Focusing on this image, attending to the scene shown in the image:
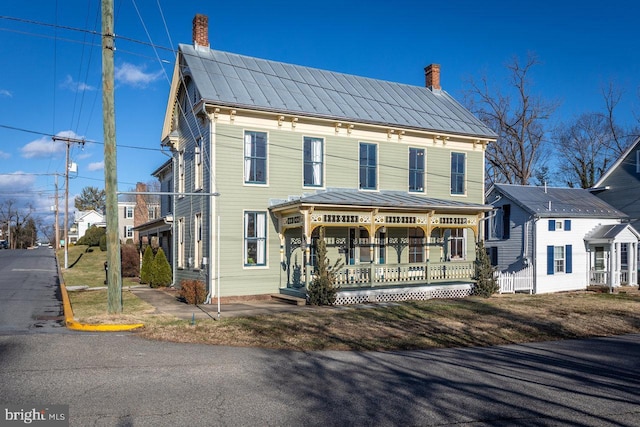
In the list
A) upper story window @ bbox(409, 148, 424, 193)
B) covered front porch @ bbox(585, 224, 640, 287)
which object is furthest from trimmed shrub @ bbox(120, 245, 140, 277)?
covered front porch @ bbox(585, 224, 640, 287)

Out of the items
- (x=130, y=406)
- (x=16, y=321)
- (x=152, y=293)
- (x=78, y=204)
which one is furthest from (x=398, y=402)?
(x=78, y=204)

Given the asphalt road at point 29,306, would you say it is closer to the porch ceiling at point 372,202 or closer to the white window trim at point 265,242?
the white window trim at point 265,242

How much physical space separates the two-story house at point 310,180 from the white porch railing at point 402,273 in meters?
0.06

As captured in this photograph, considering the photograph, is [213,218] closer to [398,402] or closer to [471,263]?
[471,263]

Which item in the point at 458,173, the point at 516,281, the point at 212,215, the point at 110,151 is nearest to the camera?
the point at 110,151

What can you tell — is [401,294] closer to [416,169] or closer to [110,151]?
[416,169]

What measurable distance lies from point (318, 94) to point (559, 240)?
14.0 meters

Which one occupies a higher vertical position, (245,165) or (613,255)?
(245,165)

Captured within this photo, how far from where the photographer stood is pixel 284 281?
68.3 feet

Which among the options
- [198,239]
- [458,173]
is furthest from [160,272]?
[458,173]

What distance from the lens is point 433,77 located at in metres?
28.9

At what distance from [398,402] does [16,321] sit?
1163 cm

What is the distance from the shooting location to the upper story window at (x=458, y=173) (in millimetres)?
24922

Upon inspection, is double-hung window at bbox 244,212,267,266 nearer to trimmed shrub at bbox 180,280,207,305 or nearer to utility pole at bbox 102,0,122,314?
trimmed shrub at bbox 180,280,207,305
